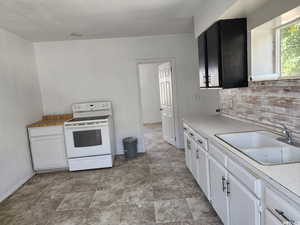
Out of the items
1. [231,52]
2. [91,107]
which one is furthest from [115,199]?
[231,52]

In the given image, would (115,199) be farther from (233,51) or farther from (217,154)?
(233,51)

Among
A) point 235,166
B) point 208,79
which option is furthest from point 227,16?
point 235,166

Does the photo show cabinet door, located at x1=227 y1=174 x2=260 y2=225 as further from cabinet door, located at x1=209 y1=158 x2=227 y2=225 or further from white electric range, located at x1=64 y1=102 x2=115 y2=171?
white electric range, located at x1=64 y1=102 x2=115 y2=171

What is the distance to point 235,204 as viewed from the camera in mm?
1634

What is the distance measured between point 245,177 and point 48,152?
3.50 metres

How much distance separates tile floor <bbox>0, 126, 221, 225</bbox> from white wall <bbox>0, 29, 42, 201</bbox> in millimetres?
276

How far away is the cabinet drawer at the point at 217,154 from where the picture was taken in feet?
5.90

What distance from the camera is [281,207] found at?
3.56ft

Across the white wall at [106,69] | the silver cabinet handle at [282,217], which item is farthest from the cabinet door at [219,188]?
the white wall at [106,69]

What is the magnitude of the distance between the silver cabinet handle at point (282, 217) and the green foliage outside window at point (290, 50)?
119cm

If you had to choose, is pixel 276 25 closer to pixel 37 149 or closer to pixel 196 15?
pixel 196 15

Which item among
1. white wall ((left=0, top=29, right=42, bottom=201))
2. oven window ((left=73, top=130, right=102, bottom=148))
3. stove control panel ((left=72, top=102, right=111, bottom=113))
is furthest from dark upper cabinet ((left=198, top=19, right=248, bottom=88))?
white wall ((left=0, top=29, right=42, bottom=201))

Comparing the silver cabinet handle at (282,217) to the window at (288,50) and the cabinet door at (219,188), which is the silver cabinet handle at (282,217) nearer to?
the cabinet door at (219,188)

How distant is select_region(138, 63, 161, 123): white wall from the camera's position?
26.3ft
